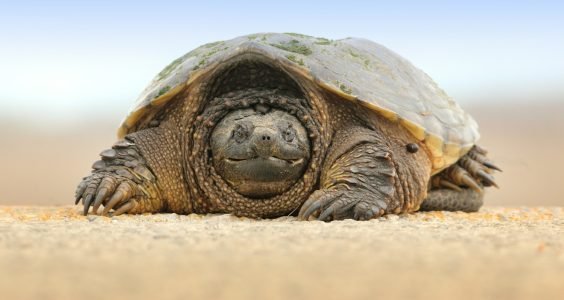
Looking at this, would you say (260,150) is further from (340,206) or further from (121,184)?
(121,184)

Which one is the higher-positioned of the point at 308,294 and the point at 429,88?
the point at 429,88

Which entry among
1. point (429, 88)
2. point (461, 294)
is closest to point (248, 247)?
point (461, 294)

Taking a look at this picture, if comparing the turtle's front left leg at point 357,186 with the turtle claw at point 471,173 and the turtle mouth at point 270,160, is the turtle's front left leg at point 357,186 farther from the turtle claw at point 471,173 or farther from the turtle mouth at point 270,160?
the turtle claw at point 471,173

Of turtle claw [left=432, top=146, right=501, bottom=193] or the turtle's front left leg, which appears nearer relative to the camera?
the turtle's front left leg

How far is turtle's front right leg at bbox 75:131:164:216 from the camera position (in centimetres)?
450

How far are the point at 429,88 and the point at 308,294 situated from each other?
4158 mm

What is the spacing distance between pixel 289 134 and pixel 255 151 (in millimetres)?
268

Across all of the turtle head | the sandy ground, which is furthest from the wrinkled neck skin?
the sandy ground

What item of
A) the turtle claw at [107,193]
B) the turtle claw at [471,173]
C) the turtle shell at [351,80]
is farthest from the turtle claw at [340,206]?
the turtle claw at [471,173]

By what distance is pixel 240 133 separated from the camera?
437 centimetres

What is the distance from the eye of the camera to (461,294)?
6.18ft

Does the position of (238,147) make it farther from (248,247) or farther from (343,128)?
(248,247)

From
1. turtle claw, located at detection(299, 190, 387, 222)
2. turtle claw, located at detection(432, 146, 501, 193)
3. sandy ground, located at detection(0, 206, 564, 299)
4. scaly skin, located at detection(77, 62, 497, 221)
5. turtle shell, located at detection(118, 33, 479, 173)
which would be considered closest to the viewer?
sandy ground, located at detection(0, 206, 564, 299)

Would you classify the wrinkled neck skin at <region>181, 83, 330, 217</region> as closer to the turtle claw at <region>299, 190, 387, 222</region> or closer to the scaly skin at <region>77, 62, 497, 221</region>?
the scaly skin at <region>77, 62, 497, 221</region>
